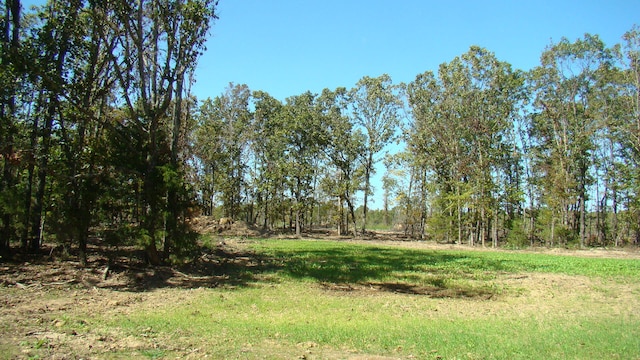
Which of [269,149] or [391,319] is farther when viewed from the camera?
[269,149]

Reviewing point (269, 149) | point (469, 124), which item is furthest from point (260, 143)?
point (469, 124)

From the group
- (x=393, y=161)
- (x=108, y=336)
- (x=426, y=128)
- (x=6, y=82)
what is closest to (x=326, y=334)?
(x=108, y=336)

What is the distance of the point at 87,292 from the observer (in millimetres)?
10648

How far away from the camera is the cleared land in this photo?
6742mm

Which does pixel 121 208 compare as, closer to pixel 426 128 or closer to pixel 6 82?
pixel 6 82

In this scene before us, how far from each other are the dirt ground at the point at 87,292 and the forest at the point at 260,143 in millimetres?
1082

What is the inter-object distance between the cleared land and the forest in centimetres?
230

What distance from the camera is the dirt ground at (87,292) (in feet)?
21.1

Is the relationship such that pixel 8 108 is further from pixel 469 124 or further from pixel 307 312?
pixel 469 124

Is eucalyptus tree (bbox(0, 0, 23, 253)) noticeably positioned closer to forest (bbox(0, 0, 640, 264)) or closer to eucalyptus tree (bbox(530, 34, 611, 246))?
forest (bbox(0, 0, 640, 264))

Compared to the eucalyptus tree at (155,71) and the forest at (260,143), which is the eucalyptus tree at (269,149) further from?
the eucalyptus tree at (155,71)

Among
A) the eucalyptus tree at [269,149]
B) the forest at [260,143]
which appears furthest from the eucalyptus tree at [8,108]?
the eucalyptus tree at [269,149]

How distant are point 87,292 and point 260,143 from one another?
4038 cm

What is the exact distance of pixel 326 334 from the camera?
773 centimetres
